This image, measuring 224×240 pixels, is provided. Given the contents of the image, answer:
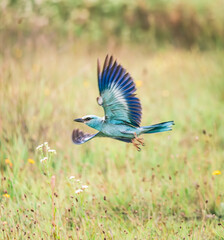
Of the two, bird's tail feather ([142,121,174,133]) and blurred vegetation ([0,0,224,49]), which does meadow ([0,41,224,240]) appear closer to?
bird's tail feather ([142,121,174,133])

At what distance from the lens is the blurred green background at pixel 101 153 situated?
277 centimetres

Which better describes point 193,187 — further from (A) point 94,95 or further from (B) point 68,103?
(A) point 94,95

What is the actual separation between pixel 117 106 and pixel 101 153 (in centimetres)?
195

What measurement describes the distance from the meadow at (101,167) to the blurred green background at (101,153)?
0.04 feet

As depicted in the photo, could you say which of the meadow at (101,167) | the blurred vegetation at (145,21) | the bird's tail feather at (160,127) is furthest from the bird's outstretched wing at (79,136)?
the blurred vegetation at (145,21)

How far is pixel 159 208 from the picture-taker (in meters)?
3.13

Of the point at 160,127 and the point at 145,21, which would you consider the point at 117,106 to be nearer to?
the point at 160,127

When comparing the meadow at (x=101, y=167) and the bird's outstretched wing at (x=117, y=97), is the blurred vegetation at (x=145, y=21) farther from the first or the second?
the bird's outstretched wing at (x=117, y=97)

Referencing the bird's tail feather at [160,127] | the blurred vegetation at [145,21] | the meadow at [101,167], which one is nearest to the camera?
the bird's tail feather at [160,127]

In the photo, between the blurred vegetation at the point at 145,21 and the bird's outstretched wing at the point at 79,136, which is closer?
the bird's outstretched wing at the point at 79,136

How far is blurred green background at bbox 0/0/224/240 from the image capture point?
2770 millimetres

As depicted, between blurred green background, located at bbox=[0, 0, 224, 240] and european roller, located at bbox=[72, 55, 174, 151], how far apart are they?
15.0 inches

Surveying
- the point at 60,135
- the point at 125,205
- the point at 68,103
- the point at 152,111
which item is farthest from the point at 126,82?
the point at 152,111

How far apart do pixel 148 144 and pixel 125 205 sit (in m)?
1.25
